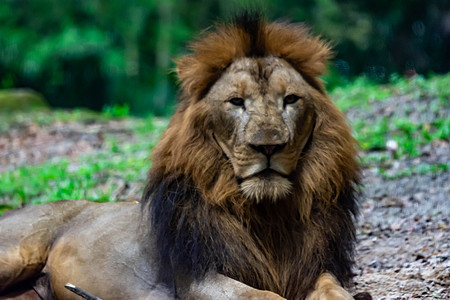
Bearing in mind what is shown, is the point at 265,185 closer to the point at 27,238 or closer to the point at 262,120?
the point at 262,120

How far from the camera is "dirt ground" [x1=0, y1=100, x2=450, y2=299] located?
3539 millimetres

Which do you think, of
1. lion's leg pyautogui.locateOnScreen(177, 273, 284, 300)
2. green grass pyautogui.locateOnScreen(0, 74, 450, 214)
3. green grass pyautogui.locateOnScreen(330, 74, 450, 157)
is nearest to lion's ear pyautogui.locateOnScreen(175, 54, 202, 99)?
lion's leg pyautogui.locateOnScreen(177, 273, 284, 300)

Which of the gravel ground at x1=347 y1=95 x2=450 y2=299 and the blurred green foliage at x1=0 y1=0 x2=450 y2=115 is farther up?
the blurred green foliage at x1=0 y1=0 x2=450 y2=115

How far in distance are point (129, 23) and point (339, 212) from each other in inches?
529

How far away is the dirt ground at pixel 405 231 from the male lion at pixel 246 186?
0.59 metres

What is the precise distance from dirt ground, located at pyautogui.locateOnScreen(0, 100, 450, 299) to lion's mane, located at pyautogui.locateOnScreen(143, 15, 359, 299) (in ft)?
1.84

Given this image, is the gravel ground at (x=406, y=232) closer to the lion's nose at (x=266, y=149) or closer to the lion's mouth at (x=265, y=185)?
the lion's mouth at (x=265, y=185)

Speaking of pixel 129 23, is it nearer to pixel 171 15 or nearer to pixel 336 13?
pixel 171 15

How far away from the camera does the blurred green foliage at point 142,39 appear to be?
14.7 m

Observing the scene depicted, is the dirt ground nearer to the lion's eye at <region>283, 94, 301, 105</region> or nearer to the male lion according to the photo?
the male lion

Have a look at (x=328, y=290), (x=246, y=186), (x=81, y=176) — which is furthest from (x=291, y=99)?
(x=81, y=176)

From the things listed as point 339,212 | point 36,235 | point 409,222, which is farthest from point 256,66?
point 409,222

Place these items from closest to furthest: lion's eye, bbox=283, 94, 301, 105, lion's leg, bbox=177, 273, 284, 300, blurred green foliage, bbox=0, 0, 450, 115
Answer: lion's leg, bbox=177, 273, 284, 300 → lion's eye, bbox=283, 94, 301, 105 → blurred green foliage, bbox=0, 0, 450, 115

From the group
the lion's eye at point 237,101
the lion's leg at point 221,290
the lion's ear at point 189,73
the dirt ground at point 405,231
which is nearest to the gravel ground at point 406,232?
the dirt ground at point 405,231
